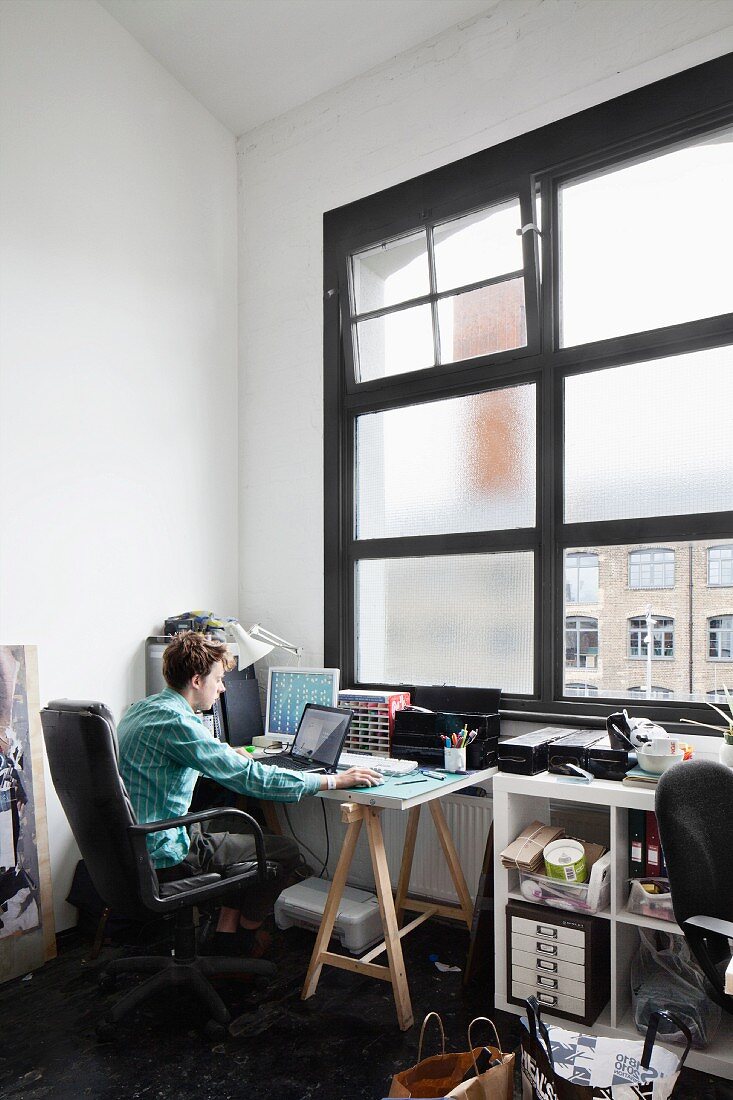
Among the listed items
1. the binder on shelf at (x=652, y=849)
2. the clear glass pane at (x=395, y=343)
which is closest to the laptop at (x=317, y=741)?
the binder on shelf at (x=652, y=849)

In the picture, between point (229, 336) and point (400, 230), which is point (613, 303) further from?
point (229, 336)

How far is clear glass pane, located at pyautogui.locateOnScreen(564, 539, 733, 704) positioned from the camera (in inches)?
106

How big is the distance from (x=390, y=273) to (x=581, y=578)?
1716 mm

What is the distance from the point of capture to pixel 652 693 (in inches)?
110

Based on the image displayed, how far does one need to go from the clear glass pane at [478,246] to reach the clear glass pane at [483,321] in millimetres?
66

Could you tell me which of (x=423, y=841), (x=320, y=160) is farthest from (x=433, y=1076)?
(x=320, y=160)

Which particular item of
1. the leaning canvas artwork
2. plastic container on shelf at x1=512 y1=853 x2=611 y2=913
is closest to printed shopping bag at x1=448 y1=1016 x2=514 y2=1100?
plastic container on shelf at x1=512 y1=853 x2=611 y2=913

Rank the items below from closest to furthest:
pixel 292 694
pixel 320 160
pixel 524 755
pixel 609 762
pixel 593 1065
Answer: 1. pixel 593 1065
2. pixel 609 762
3. pixel 524 755
4. pixel 292 694
5. pixel 320 160

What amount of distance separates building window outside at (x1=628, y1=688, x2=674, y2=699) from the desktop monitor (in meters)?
1.17

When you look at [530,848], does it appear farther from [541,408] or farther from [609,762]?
[541,408]

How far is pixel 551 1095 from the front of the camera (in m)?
1.62

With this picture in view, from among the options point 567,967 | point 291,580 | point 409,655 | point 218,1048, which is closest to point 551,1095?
point 567,967

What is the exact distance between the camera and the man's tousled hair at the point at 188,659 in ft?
8.30

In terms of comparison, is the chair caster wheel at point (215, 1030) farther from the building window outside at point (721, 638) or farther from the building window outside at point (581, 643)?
the building window outside at point (721, 638)
